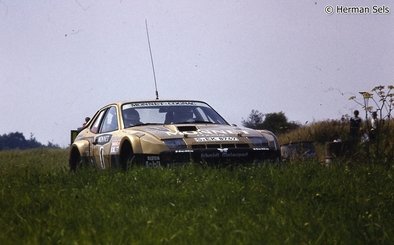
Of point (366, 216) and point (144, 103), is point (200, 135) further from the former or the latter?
point (366, 216)

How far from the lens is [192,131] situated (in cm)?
823

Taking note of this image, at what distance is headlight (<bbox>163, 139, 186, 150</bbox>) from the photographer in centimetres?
775

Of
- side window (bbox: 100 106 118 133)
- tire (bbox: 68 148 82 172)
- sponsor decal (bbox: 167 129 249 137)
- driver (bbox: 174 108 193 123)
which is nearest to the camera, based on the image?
sponsor decal (bbox: 167 129 249 137)

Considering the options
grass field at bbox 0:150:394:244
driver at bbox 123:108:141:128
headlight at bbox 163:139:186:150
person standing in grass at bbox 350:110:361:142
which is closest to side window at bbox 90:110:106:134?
driver at bbox 123:108:141:128

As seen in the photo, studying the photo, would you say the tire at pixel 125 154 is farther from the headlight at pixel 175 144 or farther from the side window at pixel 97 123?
the side window at pixel 97 123

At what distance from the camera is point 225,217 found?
16.4 feet

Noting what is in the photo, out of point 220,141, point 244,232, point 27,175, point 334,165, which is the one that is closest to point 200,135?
point 220,141

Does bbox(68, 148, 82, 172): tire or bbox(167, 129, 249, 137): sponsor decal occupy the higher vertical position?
bbox(167, 129, 249, 137): sponsor decal

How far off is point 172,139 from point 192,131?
48 centimetres

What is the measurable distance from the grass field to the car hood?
0.67 metres

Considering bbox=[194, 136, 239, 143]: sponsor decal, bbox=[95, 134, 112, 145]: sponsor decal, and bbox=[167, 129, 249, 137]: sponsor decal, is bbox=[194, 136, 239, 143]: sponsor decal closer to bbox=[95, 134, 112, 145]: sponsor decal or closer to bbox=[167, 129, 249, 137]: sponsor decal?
bbox=[167, 129, 249, 137]: sponsor decal

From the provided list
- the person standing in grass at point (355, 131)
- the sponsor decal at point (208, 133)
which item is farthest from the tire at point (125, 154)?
the person standing in grass at point (355, 131)

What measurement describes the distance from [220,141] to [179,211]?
260 centimetres

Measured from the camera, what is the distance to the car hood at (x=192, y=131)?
7962mm
